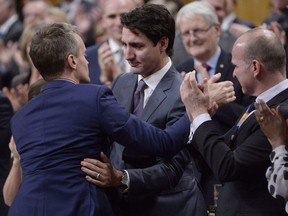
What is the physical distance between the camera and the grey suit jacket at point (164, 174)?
358 centimetres

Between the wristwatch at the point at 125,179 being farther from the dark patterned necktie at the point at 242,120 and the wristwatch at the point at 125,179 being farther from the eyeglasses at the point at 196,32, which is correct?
the eyeglasses at the point at 196,32

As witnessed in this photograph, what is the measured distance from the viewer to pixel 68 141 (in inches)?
131

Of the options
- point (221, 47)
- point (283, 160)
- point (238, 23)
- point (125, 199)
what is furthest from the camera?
point (238, 23)

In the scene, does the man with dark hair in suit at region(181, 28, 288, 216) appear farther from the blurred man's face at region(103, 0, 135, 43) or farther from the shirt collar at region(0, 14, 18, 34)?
the shirt collar at region(0, 14, 18, 34)

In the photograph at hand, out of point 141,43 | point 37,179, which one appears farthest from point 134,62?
point 37,179

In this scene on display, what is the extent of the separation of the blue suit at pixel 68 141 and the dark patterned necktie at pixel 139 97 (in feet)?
1.11

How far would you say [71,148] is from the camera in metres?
3.34

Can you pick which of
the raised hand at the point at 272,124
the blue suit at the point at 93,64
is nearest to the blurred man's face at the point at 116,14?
the blue suit at the point at 93,64

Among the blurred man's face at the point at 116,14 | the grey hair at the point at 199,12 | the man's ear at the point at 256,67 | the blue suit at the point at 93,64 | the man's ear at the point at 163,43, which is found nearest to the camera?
the man's ear at the point at 256,67

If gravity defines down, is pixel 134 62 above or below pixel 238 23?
above

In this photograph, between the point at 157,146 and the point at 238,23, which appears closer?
the point at 157,146

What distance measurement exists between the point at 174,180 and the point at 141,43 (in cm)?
62

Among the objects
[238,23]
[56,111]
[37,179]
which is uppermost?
[56,111]

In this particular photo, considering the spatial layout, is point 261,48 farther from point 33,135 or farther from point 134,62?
point 33,135
